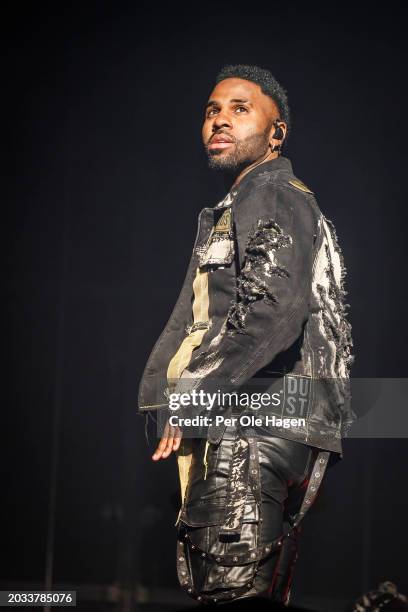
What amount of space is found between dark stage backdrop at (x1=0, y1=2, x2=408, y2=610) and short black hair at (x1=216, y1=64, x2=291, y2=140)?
0.86 metres

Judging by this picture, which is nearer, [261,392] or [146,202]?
[261,392]

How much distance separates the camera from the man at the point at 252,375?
2494 mm

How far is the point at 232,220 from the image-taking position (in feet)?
8.93

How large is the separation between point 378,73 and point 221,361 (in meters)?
1.70

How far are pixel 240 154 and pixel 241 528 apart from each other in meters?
1.03

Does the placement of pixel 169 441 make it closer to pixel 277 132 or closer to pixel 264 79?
pixel 277 132

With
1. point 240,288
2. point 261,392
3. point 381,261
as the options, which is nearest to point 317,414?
point 261,392

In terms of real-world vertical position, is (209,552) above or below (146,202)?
below

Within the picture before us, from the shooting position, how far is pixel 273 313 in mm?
2510

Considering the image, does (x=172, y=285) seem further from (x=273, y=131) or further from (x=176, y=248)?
(x=273, y=131)

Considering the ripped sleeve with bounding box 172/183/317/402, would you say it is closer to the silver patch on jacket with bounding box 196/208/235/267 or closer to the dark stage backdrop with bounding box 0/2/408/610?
the silver patch on jacket with bounding box 196/208/235/267

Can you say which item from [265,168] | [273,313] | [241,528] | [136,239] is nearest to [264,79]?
[265,168]
